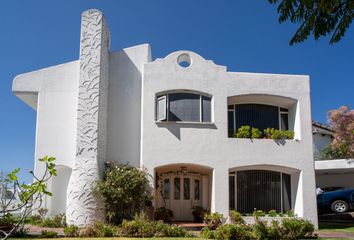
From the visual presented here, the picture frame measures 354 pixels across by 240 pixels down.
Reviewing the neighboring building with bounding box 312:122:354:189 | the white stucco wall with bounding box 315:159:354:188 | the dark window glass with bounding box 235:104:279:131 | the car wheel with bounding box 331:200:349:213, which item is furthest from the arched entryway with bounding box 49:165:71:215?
the white stucco wall with bounding box 315:159:354:188

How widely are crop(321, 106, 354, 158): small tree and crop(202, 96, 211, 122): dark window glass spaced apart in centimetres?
1390

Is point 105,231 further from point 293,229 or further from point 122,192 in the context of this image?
point 293,229

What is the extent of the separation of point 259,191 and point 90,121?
358 inches

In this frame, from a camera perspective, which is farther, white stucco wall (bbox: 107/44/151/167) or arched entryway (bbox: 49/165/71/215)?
white stucco wall (bbox: 107/44/151/167)

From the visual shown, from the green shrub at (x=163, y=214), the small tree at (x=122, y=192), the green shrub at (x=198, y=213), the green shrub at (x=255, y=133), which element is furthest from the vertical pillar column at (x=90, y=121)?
the green shrub at (x=255, y=133)

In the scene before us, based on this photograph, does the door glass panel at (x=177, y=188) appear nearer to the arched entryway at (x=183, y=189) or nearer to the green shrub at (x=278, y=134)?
the arched entryway at (x=183, y=189)

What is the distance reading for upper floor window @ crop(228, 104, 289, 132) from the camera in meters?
19.6

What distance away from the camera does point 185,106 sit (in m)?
18.8

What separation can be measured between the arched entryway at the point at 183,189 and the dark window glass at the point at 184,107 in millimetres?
2666

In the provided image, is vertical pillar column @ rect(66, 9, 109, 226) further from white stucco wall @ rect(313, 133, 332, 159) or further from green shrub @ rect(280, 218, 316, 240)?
white stucco wall @ rect(313, 133, 332, 159)

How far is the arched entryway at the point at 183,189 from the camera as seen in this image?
64.5 ft

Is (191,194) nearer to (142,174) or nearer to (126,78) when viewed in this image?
(142,174)

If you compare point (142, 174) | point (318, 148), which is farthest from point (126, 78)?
point (318, 148)

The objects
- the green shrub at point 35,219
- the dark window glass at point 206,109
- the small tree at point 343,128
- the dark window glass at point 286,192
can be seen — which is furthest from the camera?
the small tree at point 343,128
